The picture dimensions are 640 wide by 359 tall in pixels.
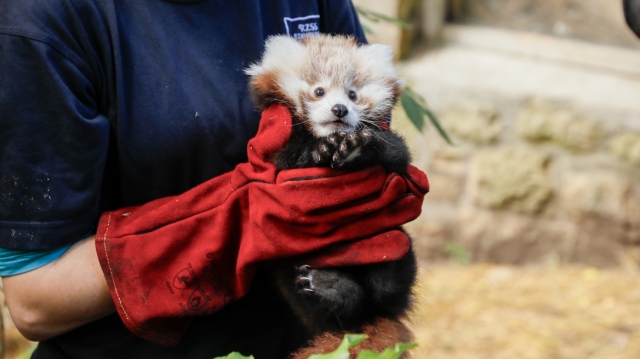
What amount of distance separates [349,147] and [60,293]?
0.61 meters

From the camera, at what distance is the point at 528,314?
137 inches

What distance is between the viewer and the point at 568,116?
354 centimetres

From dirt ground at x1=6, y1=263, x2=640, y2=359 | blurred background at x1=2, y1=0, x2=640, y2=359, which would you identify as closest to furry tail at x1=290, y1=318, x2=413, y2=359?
dirt ground at x1=6, y1=263, x2=640, y2=359

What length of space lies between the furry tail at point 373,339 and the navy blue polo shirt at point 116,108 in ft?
0.70

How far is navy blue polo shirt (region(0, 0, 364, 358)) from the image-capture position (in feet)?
4.07

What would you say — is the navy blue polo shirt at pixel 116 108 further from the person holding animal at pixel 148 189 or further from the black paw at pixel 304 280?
the black paw at pixel 304 280

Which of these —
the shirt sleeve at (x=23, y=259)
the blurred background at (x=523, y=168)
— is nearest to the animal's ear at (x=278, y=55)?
the shirt sleeve at (x=23, y=259)

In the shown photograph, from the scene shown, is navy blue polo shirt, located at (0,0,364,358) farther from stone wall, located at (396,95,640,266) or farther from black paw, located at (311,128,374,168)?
stone wall, located at (396,95,640,266)

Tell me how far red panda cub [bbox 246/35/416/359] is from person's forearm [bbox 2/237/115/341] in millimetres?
369

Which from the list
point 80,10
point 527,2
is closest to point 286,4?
point 80,10

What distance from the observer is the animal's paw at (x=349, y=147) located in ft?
4.39

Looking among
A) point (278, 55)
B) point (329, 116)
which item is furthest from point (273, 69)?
point (329, 116)

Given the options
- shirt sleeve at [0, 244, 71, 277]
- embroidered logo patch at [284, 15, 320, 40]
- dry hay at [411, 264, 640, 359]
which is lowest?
dry hay at [411, 264, 640, 359]

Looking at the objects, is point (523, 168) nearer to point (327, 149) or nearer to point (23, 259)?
point (327, 149)
